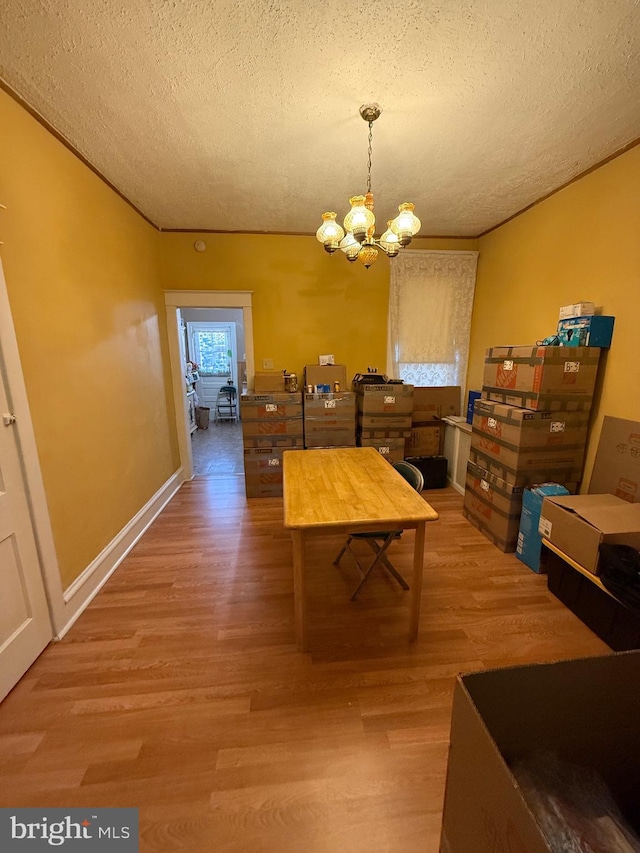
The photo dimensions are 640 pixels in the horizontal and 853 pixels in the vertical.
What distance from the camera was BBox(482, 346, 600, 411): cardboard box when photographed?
2.27 meters

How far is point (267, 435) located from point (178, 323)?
158 cm

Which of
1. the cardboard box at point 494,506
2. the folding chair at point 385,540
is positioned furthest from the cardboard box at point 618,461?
the folding chair at point 385,540

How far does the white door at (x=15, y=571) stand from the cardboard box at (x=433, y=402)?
3.41 metres

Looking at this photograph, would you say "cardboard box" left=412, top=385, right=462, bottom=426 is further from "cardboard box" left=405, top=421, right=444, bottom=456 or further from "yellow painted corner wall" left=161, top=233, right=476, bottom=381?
"yellow painted corner wall" left=161, top=233, right=476, bottom=381

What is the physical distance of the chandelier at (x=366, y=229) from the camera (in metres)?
1.72

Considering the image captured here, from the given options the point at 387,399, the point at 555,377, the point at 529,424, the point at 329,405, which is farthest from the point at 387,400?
the point at 555,377

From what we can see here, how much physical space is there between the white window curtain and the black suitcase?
92cm

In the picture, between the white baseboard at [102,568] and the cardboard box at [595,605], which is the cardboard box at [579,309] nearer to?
the cardboard box at [595,605]

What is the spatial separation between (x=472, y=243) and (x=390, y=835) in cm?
453

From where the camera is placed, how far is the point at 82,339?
6.96 ft

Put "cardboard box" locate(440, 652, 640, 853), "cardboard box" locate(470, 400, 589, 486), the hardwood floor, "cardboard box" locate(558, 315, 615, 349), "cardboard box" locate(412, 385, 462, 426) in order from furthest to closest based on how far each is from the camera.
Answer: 1. "cardboard box" locate(412, 385, 462, 426)
2. "cardboard box" locate(470, 400, 589, 486)
3. "cardboard box" locate(558, 315, 615, 349)
4. the hardwood floor
5. "cardboard box" locate(440, 652, 640, 853)

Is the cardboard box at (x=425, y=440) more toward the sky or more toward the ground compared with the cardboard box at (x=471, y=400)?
more toward the ground

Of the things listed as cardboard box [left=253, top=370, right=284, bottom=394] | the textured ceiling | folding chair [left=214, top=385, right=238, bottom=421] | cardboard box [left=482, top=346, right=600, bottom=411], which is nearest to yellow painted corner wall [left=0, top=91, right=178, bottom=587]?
the textured ceiling

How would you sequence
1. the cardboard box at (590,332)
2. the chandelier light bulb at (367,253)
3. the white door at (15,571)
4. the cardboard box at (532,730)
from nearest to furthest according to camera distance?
the cardboard box at (532,730), the white door at (15,571), the chandelier light bulb at (367,253), the cardboard box at (590,332)
